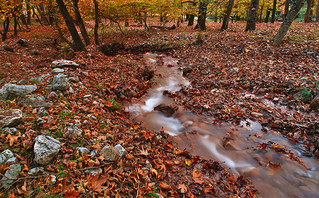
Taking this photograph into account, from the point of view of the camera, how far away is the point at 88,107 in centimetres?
431

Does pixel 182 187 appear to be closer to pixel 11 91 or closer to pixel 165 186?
pixel 165 186

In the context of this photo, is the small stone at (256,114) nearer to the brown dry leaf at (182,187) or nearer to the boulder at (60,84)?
the brown dry leaf at (182,187)

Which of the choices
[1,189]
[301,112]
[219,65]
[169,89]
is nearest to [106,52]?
[169,89]

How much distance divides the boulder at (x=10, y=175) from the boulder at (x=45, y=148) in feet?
0.76

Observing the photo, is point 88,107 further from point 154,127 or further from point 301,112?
point 301,112

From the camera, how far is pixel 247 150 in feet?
13.9

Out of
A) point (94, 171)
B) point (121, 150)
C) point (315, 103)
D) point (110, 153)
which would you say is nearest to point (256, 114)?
point (315, 103)

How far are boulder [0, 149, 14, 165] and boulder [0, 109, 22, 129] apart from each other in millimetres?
623

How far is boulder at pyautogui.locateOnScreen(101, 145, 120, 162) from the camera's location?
2947 mm

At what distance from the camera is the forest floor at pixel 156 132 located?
2.62 meters

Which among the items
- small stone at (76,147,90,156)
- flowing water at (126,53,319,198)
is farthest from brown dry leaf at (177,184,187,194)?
small stone at (76,147,90,156)

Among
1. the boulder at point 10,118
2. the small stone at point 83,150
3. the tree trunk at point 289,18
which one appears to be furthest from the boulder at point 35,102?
the tree trunk at point 289,18

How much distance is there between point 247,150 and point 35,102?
536 centimetres

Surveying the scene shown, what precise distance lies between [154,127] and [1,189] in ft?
11.6
